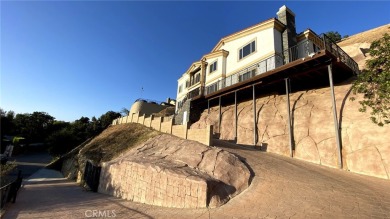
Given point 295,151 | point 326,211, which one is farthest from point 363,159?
point 326,211

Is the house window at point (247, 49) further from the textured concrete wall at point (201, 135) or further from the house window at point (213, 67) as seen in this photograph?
the textured concrete wall at point (201, 135)

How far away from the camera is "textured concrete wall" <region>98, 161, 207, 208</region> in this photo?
8.08 metres

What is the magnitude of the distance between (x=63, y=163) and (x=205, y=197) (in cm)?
3375

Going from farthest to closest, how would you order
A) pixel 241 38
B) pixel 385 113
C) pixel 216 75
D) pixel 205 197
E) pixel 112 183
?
1. pixel 216 75
2. pixel 241 38
3. pixel 112 183
4. pixel 385 113
5. pixel 205 197

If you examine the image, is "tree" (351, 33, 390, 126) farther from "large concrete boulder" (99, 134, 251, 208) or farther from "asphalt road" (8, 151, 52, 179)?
"asphalt road" (8, 151, 52, 179)

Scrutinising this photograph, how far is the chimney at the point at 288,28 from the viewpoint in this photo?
69.8 ft

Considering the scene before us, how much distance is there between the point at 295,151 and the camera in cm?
1488

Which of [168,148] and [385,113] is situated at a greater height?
[385,113]

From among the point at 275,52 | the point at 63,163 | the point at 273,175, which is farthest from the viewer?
the point at 63,163

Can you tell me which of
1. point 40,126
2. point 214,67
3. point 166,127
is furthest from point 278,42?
point 40,126

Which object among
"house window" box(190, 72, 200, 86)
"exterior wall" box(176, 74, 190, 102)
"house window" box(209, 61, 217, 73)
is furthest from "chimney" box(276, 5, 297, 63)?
"exterior wall" box(176, 74, 190, 102)

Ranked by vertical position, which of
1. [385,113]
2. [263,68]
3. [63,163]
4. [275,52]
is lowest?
[63,163]

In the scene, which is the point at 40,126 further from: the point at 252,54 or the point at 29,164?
the point at 252,54

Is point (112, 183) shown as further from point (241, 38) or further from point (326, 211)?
point (241, 38)
